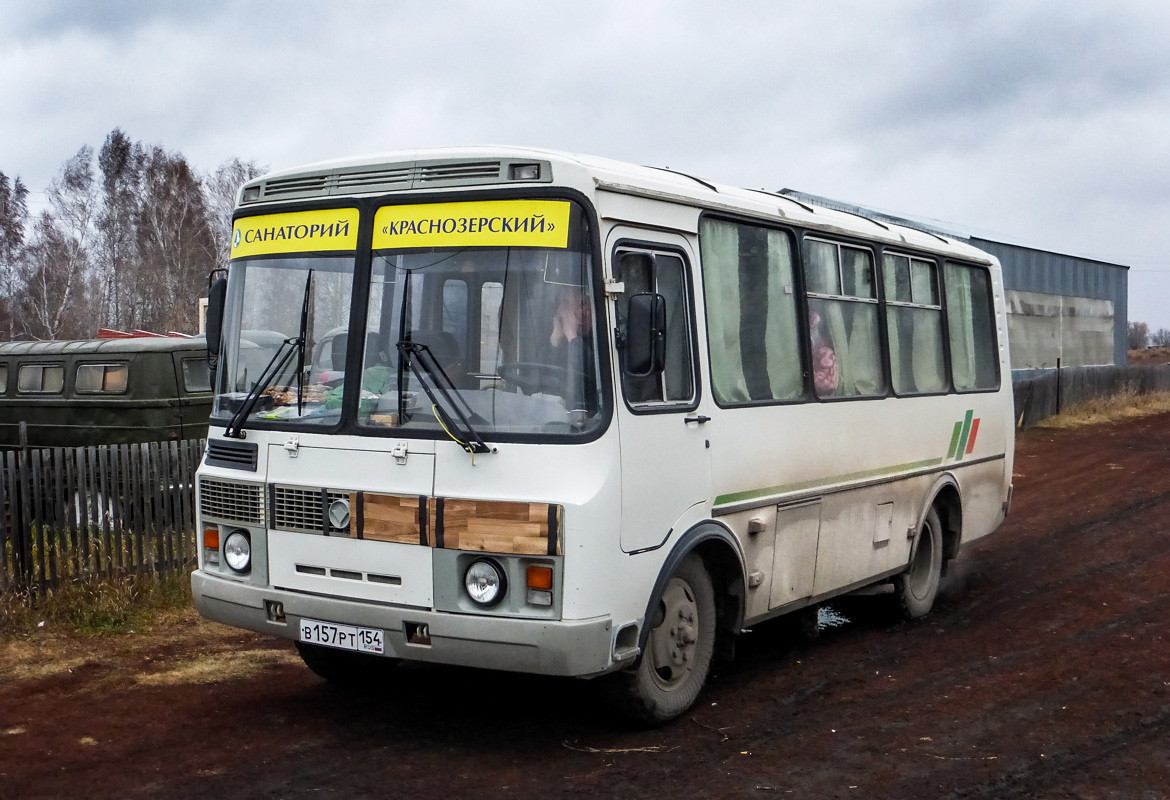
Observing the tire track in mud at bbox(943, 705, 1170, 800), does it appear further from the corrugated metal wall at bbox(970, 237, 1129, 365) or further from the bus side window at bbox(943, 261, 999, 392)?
the corrugated metal wall at bbox(970, 237, 1129, 365)

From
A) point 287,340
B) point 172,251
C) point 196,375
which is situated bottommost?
point 287,340

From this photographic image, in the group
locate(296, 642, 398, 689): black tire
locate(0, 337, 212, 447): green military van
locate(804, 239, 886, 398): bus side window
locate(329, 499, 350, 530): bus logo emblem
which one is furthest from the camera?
locate(0, 337, 212, 447): green military van

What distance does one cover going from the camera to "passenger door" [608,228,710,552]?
19.0 feet

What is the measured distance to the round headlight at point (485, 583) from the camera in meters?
5.53

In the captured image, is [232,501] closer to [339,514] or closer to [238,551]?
[238,551]

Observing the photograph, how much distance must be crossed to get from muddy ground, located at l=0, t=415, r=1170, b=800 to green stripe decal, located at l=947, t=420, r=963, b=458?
4.19ft

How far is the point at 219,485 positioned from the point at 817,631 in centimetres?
449

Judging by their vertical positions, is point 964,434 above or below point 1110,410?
above

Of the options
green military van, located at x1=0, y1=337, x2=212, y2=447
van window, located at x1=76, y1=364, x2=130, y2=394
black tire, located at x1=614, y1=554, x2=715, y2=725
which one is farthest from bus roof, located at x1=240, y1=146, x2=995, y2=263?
van window, located at x1=76, y1=364, x2=130, y2=394

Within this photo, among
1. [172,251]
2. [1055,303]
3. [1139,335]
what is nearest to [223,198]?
[172,251]

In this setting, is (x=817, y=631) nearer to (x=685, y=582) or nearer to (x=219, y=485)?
(x=685, y=582)

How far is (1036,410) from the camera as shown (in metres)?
30.2

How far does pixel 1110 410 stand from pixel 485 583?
3203cm

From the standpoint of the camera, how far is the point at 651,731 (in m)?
6.29
